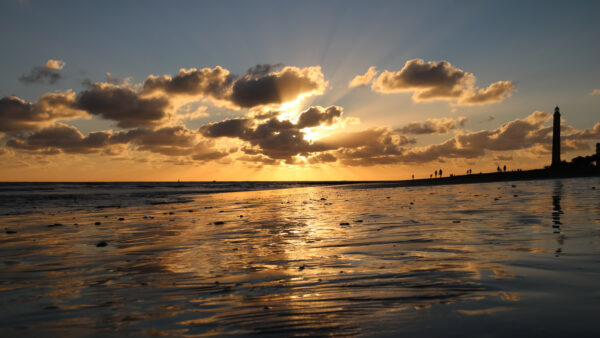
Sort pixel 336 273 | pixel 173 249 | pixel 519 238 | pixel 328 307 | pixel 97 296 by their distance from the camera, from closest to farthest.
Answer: pixel 328 307
pixel 97 296
pixel 336 273
pixel 519 238
pixel 173 249

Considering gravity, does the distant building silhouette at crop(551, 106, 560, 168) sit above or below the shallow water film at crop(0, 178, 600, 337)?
above

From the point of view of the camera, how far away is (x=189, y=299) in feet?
17.9

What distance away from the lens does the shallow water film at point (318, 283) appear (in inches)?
168

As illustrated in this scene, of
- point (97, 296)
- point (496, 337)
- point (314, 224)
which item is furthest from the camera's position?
point (314, 224)

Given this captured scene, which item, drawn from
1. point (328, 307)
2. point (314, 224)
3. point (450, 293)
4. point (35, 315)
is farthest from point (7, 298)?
point (314, 224)

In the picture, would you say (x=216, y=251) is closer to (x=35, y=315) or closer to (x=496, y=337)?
(x=35, y=315)

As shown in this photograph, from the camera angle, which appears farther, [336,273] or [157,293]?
[336,273]

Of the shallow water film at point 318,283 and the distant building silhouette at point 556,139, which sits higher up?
the distant building silhouette at point 556,139

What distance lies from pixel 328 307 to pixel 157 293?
288 centimetres

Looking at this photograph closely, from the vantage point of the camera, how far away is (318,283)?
19.8 ft

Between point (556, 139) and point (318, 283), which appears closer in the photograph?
point (318, 283)

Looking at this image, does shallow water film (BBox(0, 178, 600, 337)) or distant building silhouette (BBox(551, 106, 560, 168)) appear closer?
shallow water film (BBox(0, 178, 600, 337))

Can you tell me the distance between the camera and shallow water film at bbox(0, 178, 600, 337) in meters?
4.27

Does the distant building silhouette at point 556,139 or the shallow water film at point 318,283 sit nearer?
the shallow water film at point 318,283
